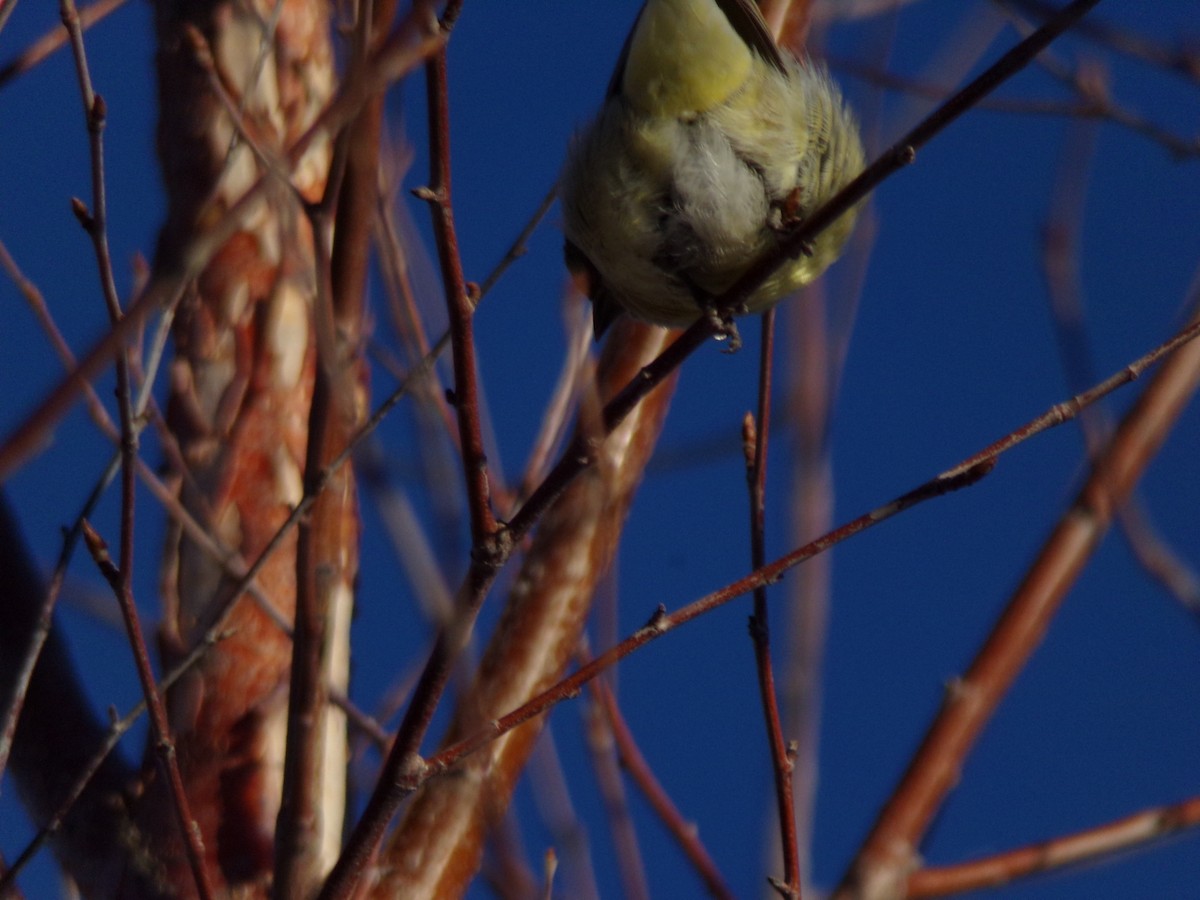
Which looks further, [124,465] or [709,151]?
[709,151]

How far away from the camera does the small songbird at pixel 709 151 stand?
6.76ft

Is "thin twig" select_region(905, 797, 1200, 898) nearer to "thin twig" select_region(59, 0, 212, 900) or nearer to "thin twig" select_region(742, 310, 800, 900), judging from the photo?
"thin twig" select_region(742, 310, 800, 900)

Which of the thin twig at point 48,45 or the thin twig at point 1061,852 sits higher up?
the thin twig at point 48,45

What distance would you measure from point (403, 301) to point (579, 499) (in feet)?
2.81

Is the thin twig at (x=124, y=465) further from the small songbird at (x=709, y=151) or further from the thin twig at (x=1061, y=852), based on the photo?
the thin twig at (x=1061, y=852)

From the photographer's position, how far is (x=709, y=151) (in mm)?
2057

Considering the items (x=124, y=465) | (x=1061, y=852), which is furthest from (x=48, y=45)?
(x=1061, y=852)

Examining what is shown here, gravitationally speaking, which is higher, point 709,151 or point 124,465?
point 709,151

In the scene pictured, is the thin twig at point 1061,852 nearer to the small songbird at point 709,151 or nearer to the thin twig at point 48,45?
the small songbird at point 709,151

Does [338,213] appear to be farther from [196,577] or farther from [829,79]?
[196,577]

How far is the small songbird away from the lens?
206 centimetres

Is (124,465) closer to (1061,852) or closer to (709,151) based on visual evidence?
(709,151)

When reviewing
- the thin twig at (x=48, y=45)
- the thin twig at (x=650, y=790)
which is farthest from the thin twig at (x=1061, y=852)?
the thin twig at (x=48, y=45)

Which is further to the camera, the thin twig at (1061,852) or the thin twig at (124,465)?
the thin twig at (1061,852)
